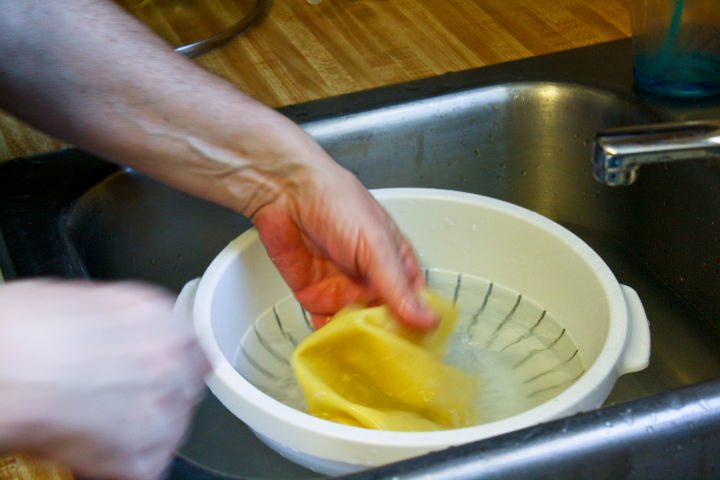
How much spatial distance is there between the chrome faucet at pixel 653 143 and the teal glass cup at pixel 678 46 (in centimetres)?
26

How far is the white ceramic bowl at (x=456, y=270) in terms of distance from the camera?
1.75 feet

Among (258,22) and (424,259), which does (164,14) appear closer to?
(258,22)

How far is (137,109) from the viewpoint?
2.35 ft

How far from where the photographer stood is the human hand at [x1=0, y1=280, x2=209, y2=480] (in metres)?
0.37

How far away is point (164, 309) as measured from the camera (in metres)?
0.42

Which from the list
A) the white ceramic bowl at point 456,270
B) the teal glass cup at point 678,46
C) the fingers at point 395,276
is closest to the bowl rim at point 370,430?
the white ceramic bowl at point 456,270

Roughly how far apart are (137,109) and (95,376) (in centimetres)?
38

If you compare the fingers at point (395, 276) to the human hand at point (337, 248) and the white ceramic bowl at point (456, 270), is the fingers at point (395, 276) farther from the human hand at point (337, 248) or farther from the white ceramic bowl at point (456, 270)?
the white ceramic bowl at point (456, 270)

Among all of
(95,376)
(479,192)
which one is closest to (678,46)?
(479,192)

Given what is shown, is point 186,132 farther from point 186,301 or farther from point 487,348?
point 487,348

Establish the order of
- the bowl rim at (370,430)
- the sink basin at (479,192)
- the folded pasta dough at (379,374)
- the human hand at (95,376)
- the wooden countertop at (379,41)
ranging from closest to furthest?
1. the human hand at (95,376)
2. the bowl rim at (370,430)
3. the folded pasta dough at (379,374)
4. the sink basin at (479,192)
5. the wooden countertop at (379,41)

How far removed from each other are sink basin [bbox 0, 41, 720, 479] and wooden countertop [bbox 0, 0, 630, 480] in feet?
0.17

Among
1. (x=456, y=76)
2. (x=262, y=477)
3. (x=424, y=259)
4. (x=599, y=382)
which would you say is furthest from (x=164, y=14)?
(x=599, y=382)

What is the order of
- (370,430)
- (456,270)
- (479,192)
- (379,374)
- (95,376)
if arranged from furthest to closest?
(479,192) → (456,270) → (379,374) → (370,430) → (95,376)
